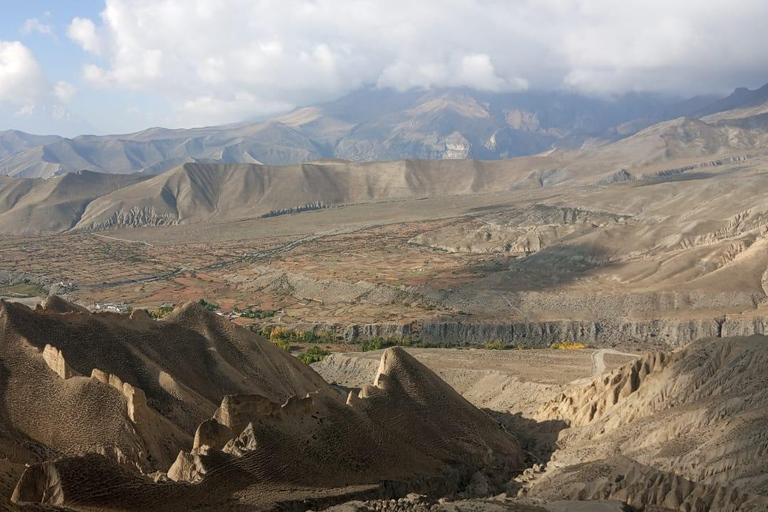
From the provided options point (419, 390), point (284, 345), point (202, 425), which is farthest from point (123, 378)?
point (284, 345)

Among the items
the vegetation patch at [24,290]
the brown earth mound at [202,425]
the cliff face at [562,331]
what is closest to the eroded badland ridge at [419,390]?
the brown earth mound at [202,425]

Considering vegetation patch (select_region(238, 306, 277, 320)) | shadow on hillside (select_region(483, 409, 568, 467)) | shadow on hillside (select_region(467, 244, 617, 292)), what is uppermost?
shadow on hillside (select_region(467, 244, 617, 292))

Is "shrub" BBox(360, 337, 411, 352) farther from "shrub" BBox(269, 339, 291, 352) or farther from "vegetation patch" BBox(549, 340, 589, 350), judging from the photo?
"vegetation patch" BBox(549, 340, 589, 350)

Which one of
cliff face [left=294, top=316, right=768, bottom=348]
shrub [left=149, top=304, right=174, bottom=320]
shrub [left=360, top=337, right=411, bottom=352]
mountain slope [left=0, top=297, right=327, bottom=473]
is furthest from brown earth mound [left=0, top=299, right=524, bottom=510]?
shrub [left=149, top=304, right=174, bottom=320]

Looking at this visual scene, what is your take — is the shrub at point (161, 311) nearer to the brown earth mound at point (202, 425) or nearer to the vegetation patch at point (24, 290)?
the vegetation patch at point (24, 290)

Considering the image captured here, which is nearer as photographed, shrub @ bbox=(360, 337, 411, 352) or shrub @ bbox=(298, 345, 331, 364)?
shrub @ bbox=(298, 345, 331, 364)

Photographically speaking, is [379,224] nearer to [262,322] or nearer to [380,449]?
[262,322]

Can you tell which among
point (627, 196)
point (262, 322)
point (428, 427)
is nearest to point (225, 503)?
point (428, 427)

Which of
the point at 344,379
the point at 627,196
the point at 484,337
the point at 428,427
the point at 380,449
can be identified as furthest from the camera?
the point at 627,196

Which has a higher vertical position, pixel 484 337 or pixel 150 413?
pixel 150 413
